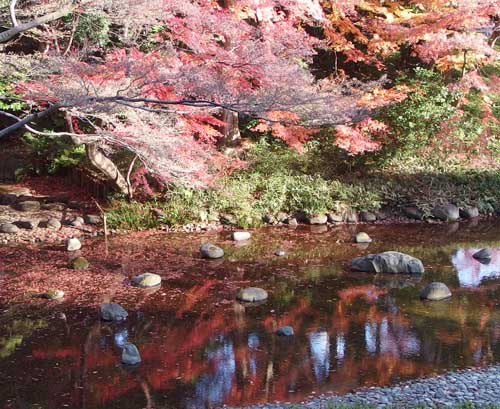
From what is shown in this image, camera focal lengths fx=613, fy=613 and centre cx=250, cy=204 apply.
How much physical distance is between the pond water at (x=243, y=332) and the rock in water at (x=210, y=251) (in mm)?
220

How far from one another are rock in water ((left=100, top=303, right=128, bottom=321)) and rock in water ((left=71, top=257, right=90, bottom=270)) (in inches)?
81.8

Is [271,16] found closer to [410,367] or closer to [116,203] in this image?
[116,203]

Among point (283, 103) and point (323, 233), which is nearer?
point (283, 103)

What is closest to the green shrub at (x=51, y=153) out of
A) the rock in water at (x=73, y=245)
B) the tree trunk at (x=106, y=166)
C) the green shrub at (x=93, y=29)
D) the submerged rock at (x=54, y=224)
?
the tree trunk at (x=106, y=166)

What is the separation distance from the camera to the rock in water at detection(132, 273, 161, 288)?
831 centimetres

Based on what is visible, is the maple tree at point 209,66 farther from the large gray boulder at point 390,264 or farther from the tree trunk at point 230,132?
the large gray boulder at point 390,264

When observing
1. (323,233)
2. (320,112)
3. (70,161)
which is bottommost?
(323,233)

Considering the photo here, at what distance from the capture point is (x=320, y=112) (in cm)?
688

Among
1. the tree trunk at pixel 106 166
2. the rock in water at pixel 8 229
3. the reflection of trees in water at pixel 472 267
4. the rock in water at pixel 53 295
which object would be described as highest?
the tree trunk at pixel 106 166

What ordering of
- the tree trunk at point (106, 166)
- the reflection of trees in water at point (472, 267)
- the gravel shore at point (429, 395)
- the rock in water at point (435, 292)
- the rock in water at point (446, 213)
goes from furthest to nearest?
the rock in water at point (446, 213)
the tree trunk at point (106, 166)
the reflection of trees in water at point (472, 267)
the rock in water at point (435, 292)
the gravel shore at point (429, 395)

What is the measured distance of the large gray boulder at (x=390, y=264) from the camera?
895cm

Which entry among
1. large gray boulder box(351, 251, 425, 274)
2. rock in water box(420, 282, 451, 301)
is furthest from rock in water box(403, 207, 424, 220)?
rock in water box(420, 282, 451, 301)

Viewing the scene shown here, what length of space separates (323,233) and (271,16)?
4.43 metres

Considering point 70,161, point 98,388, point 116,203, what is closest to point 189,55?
point 116,203
